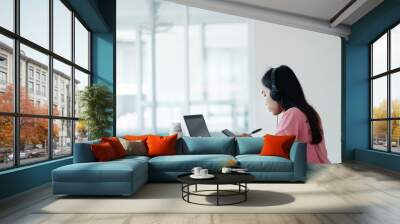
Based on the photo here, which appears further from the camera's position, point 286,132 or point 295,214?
point 286,132

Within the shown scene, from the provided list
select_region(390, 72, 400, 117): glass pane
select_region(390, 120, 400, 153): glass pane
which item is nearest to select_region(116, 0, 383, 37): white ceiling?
select_region(390, 72, 400, 117): glass pane

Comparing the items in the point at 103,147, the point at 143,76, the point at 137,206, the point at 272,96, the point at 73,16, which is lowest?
the point at 137,206

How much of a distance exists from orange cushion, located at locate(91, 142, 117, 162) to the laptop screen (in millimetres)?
1801

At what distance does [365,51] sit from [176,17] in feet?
16.0

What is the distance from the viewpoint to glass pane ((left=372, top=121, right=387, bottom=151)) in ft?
28.7

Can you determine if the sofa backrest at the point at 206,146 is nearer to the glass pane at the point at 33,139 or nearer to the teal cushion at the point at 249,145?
the teal cushion at the point at 249,145

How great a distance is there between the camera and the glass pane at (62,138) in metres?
6.61

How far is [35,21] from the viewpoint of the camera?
5.89 metres

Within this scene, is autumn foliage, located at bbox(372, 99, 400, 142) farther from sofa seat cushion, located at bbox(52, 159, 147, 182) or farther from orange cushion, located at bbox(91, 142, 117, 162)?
sofa seat cushion, located at bbox(52, 159, 147, 182)

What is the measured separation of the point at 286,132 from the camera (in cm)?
481

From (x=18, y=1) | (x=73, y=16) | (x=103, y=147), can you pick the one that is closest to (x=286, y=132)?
(x=103, y=147)

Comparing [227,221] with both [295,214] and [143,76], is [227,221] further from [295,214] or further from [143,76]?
[143,76]

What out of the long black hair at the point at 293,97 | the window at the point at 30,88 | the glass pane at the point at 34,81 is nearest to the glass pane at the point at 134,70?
the glass pane at the point at 34,81

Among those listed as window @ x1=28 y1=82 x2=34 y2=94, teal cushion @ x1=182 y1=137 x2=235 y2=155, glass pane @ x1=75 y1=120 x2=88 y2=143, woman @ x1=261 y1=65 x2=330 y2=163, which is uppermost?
window @ x1=28 y1=82 x2=34 y2=94
